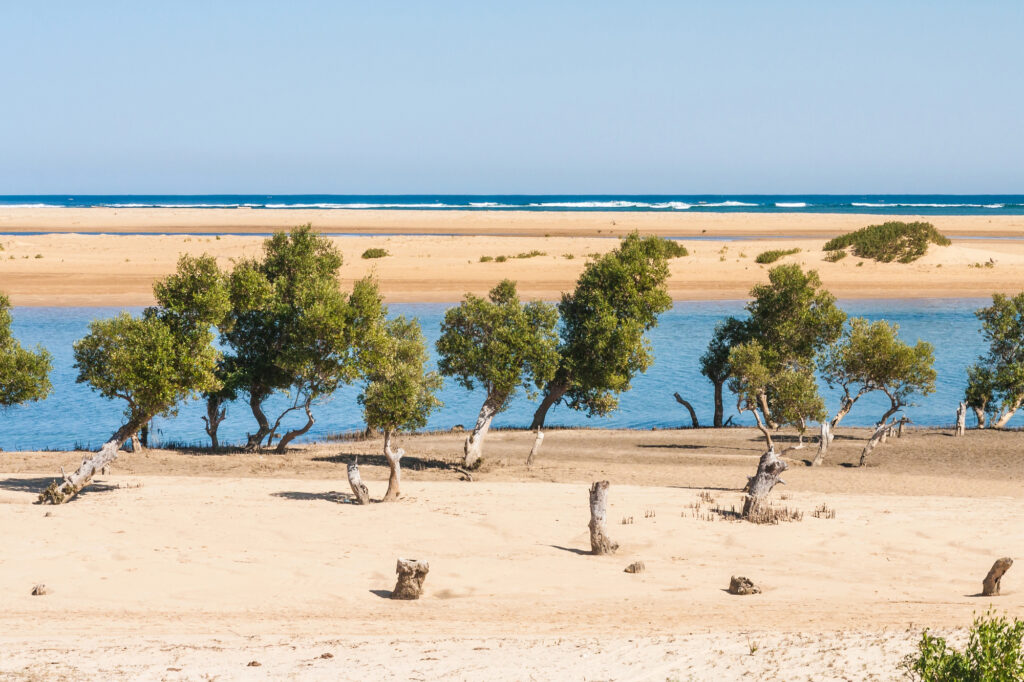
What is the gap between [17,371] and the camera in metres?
30.3

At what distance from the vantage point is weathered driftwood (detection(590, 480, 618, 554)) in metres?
19.4

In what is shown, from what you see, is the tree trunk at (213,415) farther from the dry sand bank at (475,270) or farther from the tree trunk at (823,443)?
the dry sand bank at (475,270)

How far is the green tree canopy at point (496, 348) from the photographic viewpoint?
30.4 metres

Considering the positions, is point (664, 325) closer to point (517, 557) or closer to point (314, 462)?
point (314, 462)

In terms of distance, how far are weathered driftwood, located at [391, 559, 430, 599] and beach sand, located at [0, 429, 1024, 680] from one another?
13.0 inches

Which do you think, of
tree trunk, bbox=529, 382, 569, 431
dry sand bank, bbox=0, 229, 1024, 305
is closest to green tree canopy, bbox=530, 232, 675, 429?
tree trunk, bbox=529, 382, 569, 431

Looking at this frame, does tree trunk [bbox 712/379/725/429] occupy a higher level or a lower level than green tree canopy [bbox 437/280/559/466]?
lower

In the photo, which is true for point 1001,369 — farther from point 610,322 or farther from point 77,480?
point 77,480

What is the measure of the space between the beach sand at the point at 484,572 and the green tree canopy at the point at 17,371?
6.66 feet

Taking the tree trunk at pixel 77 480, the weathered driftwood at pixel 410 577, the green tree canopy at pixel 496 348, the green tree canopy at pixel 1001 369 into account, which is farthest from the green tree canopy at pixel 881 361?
the tree trunk at pixel 77 480

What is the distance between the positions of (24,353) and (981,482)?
29549 mm

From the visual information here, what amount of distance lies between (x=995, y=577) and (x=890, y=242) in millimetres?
75019

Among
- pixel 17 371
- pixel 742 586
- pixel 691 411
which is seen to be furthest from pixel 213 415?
pixel 742 586

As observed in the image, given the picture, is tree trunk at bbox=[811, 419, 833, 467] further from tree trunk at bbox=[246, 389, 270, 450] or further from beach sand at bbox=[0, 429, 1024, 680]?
tree trunk at bbox=[246, 389, 270, 450]
